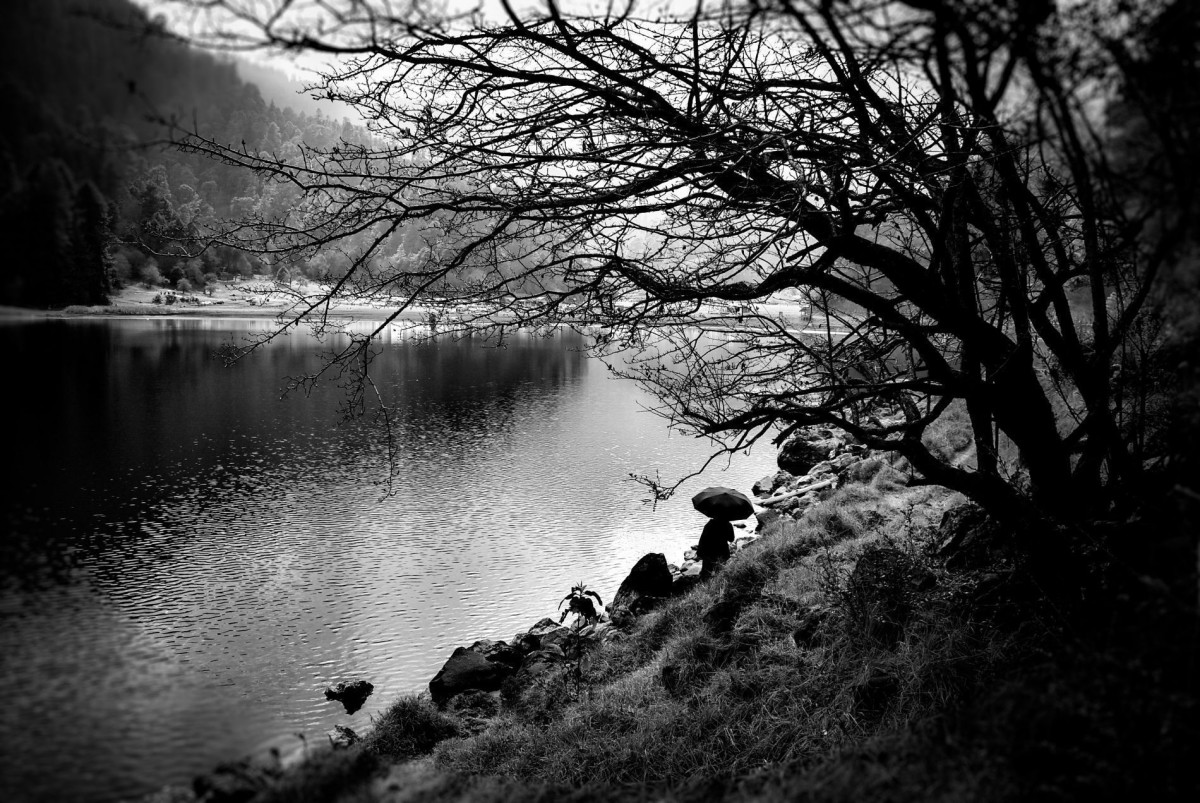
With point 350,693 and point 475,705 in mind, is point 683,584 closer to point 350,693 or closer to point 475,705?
point 475,705

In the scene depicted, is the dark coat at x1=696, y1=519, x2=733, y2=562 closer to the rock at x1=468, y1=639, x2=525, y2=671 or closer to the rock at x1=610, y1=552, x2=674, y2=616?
the rock at x1=610, y1=552, x2=674, y2=616

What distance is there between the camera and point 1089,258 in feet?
14.1

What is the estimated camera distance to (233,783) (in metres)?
2.21

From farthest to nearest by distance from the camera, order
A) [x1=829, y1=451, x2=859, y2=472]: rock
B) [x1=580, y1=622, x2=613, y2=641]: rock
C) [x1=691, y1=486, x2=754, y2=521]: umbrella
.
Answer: [x1=829, y1=451, x2=859, y2=472]: rock
[x1=691, y1=486, x2=754, y2=521]: umbrella
[x1=580, y1=622, x2=613, y2=641]: rock

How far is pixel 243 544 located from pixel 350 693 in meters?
5.30

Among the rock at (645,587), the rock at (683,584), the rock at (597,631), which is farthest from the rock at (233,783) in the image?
the rock at (683,584)

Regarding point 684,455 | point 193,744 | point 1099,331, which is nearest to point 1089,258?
point 1099,331

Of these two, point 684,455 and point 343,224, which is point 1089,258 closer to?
point 343,224

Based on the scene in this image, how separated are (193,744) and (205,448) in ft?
53.3

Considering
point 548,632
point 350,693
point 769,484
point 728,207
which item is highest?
point 728,207

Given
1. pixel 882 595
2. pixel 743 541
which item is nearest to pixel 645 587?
pixel 743 541

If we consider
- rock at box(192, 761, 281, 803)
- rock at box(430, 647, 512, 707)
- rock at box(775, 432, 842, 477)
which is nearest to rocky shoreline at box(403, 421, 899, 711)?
rock at box(430, 647, 512, 707)

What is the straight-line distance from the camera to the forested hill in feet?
8.45

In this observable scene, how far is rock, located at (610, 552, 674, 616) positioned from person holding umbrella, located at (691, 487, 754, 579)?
0.64 m
